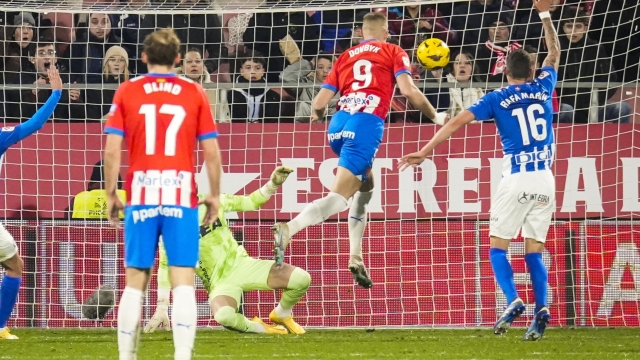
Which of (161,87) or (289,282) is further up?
(161,87)

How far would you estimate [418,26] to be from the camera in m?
12.0

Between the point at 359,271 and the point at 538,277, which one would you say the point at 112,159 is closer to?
the point at 359,271

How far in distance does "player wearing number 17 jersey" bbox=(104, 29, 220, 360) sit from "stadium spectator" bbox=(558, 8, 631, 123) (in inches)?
246

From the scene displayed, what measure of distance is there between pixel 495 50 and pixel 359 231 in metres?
3.25

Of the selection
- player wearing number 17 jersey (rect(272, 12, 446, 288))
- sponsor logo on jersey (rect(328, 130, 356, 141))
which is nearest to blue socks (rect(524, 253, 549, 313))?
player wearing number 17 jersey (rect(272, 12, 446, 288))

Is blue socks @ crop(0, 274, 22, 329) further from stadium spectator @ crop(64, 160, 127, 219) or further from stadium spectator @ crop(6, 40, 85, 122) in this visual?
stadium spectator @ crop(6, 40, 85, 122)

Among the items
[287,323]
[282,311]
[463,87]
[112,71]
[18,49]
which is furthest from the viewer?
[18,49]

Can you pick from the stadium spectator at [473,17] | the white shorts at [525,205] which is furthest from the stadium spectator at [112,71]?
the white shorts at [525,205]

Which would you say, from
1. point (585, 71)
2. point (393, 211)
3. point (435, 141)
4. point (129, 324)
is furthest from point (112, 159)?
point (585, 71)

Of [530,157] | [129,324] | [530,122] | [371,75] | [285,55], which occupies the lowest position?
[129,324]

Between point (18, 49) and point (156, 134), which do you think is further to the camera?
point (18, 49)

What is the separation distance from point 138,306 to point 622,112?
7306 millimetres

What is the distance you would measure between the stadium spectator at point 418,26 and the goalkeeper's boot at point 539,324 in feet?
13.2

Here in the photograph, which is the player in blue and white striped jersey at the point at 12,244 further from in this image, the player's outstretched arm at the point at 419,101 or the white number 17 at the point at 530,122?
the white number 17 at the point at 530,122
